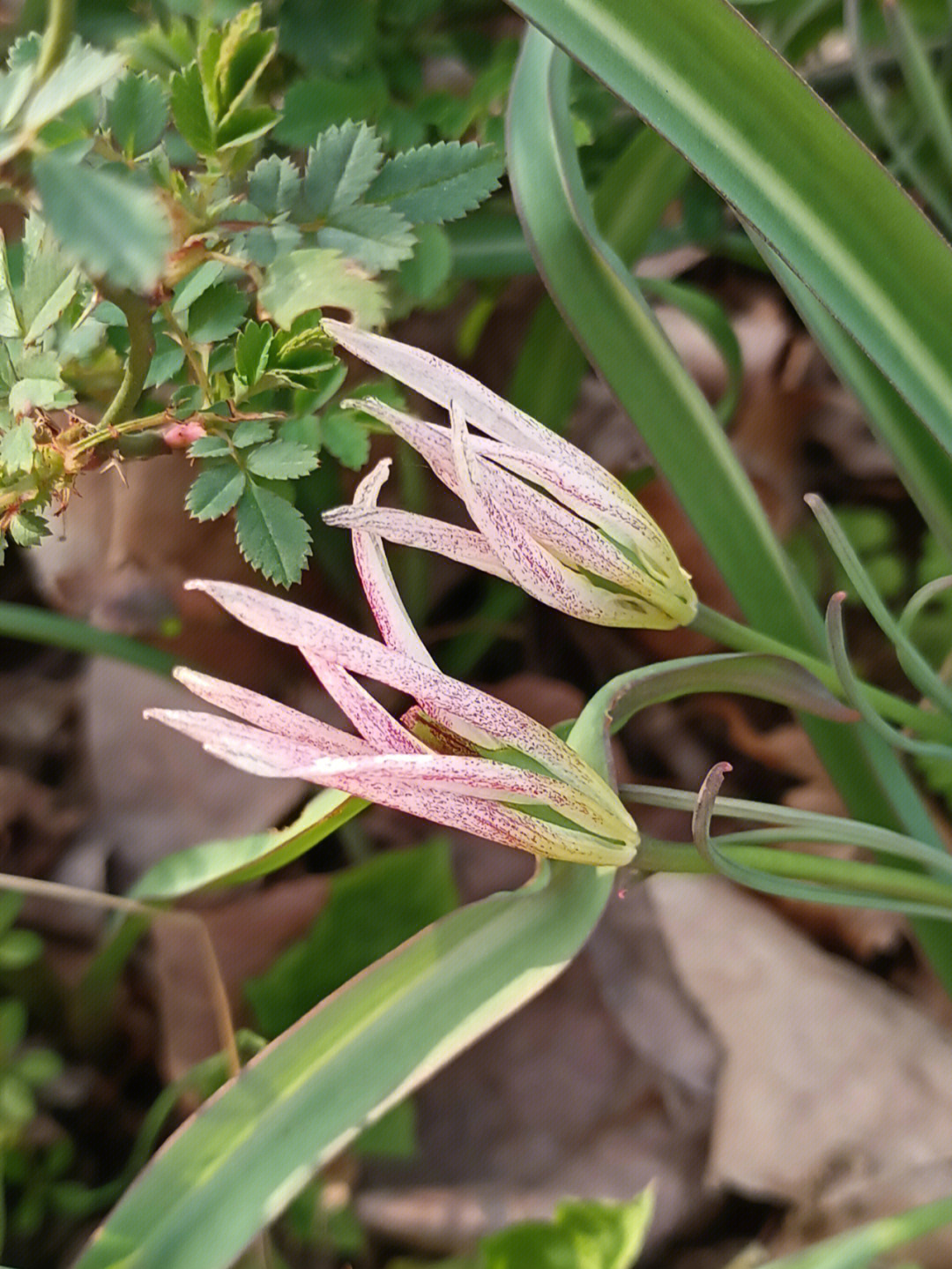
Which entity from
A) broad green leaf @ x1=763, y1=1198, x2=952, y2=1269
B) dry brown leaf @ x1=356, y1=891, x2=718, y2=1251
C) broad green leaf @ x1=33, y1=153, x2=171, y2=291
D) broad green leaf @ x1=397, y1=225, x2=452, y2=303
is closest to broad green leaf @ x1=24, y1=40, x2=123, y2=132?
broad green leaf @ x1=33, y1=153, x2=171, y2=291

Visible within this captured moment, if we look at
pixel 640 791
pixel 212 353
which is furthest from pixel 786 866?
pixel 212 353

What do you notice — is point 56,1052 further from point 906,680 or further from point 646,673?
point 906,680

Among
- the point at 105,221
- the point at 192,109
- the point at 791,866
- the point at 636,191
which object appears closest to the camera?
the point at 105,221

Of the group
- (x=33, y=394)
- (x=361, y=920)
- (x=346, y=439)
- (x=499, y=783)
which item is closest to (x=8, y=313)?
(x=33, y=394)

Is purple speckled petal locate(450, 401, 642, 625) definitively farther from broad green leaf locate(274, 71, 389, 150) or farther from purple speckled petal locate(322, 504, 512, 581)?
broad green leaf locate(274, 71, 389, 150)

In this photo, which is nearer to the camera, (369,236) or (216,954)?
(369,236)

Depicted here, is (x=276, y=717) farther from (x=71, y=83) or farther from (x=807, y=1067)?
(x=807, y=1067)

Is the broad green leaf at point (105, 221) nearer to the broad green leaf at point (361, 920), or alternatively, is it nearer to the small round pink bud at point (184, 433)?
the small round pink bud at point (184, 433)
